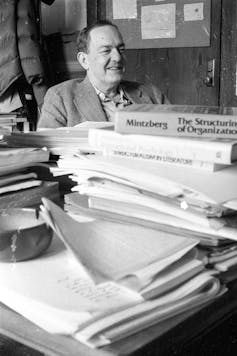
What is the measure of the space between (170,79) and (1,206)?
3.21m

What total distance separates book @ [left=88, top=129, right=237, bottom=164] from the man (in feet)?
5.87

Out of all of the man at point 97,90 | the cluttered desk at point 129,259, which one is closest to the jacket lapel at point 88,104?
the man at point 97,90

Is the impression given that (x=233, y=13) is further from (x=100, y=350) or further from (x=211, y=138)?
(x=100, y=350)

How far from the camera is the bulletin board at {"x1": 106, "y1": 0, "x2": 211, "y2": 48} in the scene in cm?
397

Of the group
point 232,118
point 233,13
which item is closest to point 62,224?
point 232,118

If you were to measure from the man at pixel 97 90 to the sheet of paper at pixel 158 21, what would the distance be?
1192 millimetres

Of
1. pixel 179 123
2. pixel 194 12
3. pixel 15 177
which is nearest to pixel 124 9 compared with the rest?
pixel 194 12

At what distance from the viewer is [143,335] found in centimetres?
66

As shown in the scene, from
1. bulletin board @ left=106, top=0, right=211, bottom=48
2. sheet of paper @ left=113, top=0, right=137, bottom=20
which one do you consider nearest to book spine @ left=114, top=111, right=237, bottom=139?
bulletin board @ left=106, top=0, right=211, bottom=48

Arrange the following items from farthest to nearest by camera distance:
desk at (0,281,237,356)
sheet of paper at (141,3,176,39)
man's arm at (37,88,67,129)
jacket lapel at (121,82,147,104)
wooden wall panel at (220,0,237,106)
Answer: sheet of paper at (141,3,176,39) → wooden wall panel at (220,0,237,106) → jacket lapel at (121,82,147,104) → man's arm at (37,88,67,129) → desk at (0,281,237,356)

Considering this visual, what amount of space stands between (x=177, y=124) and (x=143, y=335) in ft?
1.34

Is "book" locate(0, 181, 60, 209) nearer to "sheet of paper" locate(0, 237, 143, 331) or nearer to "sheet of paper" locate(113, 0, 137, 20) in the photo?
"sheet of paper" locate(0, 237, 143, 331)

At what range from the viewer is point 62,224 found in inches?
32.5

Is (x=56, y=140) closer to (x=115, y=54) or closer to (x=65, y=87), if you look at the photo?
(x=65, y=87)
